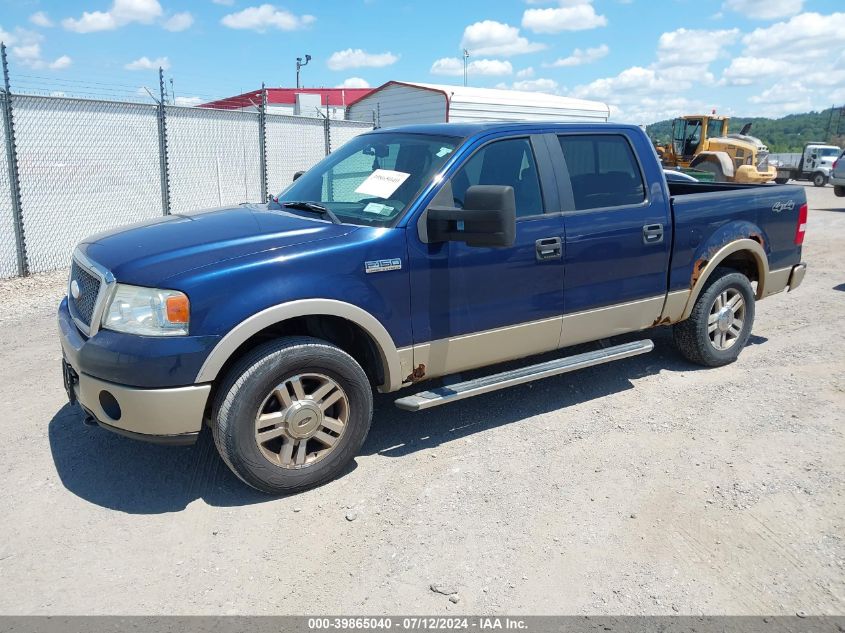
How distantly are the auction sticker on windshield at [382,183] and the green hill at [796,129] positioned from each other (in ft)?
83.7

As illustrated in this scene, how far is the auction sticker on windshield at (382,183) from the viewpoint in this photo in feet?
13.7

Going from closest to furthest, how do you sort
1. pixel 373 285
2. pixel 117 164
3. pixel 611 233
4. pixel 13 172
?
pixel 373 285 < pixel 611 233 < pixel 13 172 < pixel 117 164

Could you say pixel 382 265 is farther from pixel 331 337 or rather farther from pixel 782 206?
pixel 782 206

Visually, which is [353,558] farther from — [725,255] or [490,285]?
[725,255]

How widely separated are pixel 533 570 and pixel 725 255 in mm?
3436

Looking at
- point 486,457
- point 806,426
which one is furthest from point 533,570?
point 806,426

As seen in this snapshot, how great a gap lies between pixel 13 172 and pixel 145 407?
713 centimetres

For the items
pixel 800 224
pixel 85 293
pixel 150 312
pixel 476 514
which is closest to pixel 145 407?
pixel 150 312

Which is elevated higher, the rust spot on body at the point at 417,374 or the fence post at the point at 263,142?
the fence post at the point at 263,142

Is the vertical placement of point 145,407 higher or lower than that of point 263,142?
lower

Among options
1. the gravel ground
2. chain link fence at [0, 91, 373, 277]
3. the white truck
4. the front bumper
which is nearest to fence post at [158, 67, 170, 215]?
chain link fence at [0, 91, 373, 277]

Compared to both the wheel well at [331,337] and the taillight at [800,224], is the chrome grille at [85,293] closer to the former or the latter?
the wheel well at [331,337]

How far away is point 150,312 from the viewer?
10.9 ft

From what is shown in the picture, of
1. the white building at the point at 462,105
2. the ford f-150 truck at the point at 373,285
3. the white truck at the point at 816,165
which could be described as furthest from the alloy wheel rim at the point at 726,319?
the white truck at the point at 816,165
